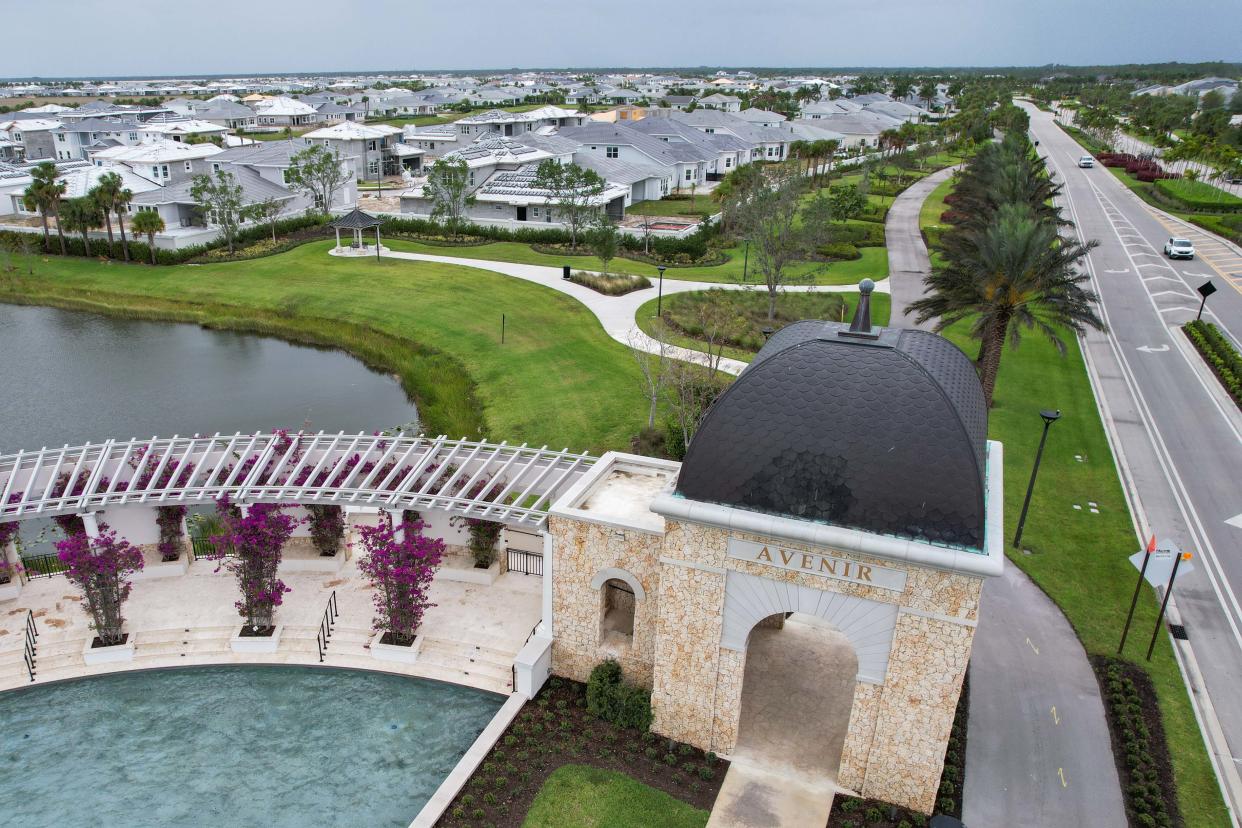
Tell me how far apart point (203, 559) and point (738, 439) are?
56.7 feet

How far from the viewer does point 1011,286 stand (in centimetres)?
3350

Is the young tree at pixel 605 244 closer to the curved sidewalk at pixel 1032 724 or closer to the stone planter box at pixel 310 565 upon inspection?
the stone planter box at pixel 310 565

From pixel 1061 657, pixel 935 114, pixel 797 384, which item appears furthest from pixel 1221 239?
pixel 935 114

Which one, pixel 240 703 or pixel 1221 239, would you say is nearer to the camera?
pixel 240 703

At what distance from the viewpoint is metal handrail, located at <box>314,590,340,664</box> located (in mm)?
21141

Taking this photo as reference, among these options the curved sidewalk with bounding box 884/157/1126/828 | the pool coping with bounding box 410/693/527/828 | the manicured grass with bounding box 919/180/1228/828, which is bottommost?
the pool coping with bounding box 410/693/527/828

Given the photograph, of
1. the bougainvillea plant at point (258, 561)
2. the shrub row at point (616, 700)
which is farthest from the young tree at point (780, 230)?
the bougainvillea plant at point (258, 561)

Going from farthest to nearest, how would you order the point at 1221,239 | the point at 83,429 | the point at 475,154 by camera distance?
the point at 475,154
the point at 1221,239
the point at 83,429

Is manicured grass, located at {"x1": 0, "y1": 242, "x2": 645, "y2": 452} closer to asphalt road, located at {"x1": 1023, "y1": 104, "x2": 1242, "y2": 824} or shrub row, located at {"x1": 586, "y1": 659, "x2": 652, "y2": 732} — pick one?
shrub row, located at {"x1": 586, "y1": 659, "x2": 652, "y2": 732}

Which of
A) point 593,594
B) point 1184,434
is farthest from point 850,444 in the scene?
point 1184,434

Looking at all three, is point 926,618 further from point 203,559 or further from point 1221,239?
point 1221,239

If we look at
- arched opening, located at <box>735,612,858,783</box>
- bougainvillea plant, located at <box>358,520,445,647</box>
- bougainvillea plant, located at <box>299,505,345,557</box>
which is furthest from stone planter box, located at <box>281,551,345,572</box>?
arched opening, located at <box>735,612,858,783</box>

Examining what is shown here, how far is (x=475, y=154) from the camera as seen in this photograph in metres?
84.1

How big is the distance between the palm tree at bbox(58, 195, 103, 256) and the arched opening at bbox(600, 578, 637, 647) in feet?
188
